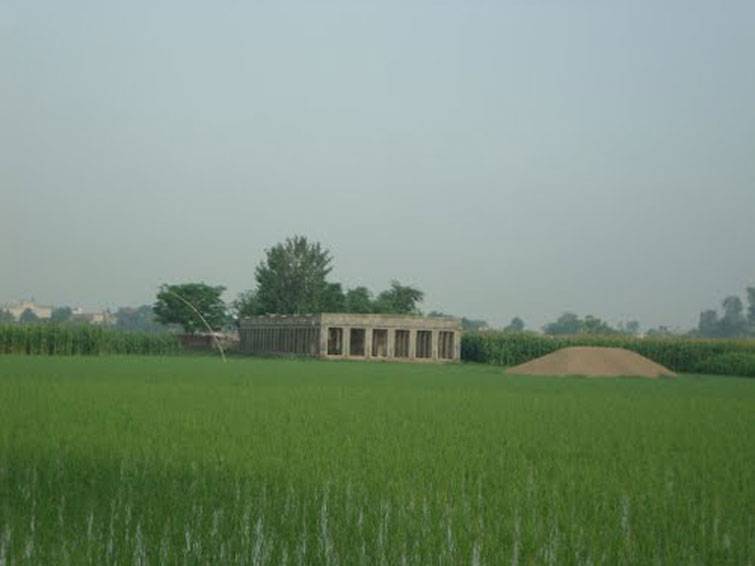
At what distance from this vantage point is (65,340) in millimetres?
71812

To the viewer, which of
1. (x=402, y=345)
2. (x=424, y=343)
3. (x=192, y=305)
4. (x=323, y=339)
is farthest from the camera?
(x=192, y=305)

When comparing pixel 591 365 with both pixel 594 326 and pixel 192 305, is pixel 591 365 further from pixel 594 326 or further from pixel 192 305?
pixel 594 326

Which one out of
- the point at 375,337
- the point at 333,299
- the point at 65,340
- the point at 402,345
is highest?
the point at 333,299

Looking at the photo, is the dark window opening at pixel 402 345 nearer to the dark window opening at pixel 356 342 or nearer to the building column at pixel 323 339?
the dark window opening at pixel 356 342

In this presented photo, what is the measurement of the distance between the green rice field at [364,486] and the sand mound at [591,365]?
31.1 meters

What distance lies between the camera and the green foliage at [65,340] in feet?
232

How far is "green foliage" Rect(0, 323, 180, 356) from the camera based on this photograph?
70688mm

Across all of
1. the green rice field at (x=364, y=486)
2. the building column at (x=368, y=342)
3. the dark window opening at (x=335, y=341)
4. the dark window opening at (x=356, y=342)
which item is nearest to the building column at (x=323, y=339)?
the dark window opening at (x=335, y=341)

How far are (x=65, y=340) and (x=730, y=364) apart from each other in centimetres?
4202

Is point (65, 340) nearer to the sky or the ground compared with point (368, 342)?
nearer to the ground

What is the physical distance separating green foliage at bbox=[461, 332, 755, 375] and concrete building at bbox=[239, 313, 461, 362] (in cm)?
226

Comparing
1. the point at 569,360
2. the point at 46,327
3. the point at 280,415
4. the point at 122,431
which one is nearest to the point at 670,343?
the point at 569,360

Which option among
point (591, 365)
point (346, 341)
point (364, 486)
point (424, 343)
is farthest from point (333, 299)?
point (364, 486)

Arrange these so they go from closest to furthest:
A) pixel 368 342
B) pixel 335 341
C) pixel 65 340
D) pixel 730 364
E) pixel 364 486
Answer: pixel 364 486 < pixel 730 364 < pixel 65 340 < pixel 368 342 < pixel 335 341
